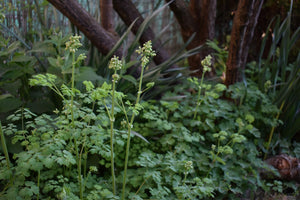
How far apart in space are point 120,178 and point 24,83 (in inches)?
34.5

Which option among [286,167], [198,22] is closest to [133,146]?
[286,167]

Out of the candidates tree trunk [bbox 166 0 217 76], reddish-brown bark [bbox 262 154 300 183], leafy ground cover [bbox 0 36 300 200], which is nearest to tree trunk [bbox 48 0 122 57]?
leafy ground cover [bbox 0 36 300 200]

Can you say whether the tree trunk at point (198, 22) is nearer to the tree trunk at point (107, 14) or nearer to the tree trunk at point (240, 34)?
the tree trunk at point (240, 34)

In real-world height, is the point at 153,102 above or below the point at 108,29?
below

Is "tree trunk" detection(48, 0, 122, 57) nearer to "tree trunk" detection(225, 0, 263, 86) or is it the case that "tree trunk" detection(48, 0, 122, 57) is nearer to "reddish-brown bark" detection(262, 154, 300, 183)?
"tree trunk" detection(225, 0, 263, 86)

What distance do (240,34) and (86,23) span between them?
1.14 metres

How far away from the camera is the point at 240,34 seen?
7.06 feet

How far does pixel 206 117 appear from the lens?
80.0 inches

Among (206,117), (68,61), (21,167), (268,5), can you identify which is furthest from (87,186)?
(268,5)

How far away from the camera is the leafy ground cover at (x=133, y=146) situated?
1.17m

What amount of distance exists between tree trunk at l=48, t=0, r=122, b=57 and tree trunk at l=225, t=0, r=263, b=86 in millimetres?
877

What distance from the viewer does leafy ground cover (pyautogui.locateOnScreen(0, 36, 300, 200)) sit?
117 cm

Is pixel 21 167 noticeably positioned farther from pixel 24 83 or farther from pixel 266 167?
pixel 266 167

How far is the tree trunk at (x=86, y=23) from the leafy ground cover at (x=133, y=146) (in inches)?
13.2
